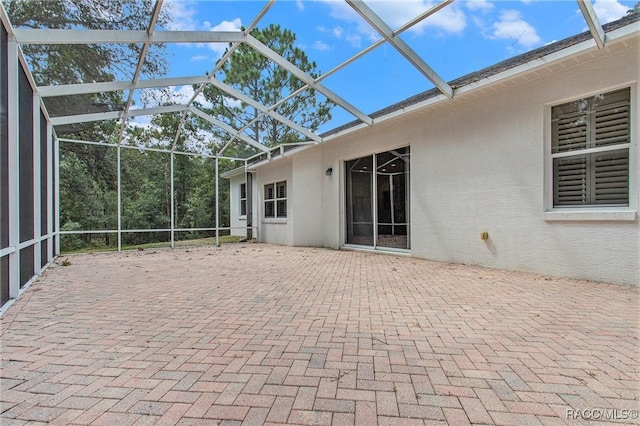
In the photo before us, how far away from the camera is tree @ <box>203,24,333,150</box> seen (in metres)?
13.4

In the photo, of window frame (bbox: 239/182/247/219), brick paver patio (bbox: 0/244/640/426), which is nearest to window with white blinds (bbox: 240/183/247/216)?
window frame (bbox: 239/182/247/219)

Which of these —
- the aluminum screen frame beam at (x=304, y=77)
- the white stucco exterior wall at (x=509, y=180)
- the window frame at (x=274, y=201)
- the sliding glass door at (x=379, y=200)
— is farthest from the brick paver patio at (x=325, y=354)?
the window frame at (x=274, y=201)

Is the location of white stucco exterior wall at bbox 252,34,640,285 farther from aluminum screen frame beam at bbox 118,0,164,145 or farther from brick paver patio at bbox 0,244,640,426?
aluminum screen frame beam at bbox 118,0,164,145

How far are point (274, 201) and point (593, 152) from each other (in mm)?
9523

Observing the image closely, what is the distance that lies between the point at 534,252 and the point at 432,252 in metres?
2.00

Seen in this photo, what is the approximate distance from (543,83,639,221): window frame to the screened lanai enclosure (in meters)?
0.88

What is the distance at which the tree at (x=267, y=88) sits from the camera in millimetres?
13422

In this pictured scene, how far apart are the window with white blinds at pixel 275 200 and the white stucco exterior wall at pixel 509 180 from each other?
14.1ft

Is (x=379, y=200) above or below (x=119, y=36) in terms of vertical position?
below

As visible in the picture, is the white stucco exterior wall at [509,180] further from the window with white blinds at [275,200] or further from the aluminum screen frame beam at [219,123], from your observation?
the window with white blinds at [275,200]

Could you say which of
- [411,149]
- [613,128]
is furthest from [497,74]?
[411,149]

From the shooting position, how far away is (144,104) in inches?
339

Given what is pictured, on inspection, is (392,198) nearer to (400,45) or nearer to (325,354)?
(400,45)

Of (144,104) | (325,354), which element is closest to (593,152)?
(325,354)
